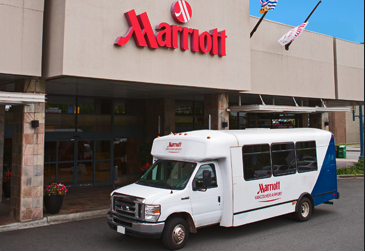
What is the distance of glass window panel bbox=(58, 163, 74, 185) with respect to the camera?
15742 millimetres

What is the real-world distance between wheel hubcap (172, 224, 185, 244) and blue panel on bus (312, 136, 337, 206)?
5049mm

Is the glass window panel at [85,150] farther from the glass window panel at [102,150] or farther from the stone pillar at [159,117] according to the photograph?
the stone pillar at [159,117]

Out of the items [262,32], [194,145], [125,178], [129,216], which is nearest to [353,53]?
[262,32]

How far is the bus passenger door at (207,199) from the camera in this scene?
27.7ft

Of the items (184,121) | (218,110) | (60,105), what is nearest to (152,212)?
(218,110)

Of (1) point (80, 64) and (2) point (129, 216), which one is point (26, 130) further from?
(2) point (129, 216)

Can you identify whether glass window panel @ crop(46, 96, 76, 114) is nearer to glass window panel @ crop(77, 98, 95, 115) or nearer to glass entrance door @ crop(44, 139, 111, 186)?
glass window panel @ crop(77, 98, 95, 115)

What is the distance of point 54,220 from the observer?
10.9 meters

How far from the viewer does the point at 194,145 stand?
29.0 feet

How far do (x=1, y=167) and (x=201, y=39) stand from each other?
940 cm

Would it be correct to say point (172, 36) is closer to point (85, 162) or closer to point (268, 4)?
point (268, 4)

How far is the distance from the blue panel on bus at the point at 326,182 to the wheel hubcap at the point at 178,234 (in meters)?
5.05

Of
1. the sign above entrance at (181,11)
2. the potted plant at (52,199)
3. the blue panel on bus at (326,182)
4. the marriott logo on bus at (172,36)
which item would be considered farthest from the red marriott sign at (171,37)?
the blue panel on bus at (326,182)

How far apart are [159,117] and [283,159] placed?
26.8 ft
